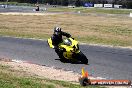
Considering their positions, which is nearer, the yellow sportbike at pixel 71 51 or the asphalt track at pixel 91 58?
the asphalt track at pixel 91 58

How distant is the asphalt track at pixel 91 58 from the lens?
1416cm

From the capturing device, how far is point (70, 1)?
130625 millimetres

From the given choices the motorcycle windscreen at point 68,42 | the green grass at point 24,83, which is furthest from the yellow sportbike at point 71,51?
the green grass at point 24,83

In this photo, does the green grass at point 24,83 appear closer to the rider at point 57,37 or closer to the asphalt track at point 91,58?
the asphalt track at point 91,58

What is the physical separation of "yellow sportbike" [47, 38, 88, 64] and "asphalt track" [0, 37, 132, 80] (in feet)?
1.10

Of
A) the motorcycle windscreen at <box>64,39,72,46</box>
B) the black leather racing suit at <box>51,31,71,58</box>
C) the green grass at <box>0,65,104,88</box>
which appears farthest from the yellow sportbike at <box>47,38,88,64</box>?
the green grass at <box>0,65,104,88</box>

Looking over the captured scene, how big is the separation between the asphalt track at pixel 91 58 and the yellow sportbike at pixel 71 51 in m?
0.34

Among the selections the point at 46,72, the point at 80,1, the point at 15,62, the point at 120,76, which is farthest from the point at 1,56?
the point at 80,1

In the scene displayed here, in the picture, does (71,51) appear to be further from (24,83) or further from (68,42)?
(24,83)

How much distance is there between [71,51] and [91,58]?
1516 millimetres

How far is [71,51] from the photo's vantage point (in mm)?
15977

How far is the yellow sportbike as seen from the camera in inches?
626

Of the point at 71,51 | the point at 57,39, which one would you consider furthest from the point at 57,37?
the point at 71,51

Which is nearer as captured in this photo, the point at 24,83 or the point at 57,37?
the point at 24,83
